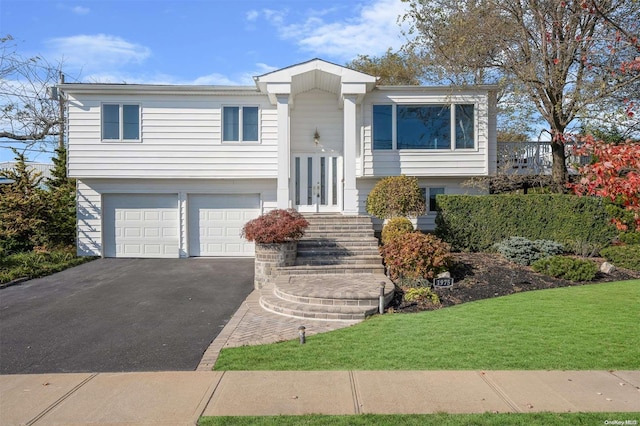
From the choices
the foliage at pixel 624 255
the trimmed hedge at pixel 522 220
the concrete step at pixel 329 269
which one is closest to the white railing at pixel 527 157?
the trimmed hedge at pixel 522 220

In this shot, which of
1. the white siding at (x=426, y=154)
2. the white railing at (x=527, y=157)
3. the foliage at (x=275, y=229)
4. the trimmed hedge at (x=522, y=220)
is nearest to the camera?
the foliage at (x=275, y=229)

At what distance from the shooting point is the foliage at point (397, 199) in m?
12.4

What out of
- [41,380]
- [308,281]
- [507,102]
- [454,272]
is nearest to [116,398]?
[41,380]

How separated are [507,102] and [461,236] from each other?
541 cm

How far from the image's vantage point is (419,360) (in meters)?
5.37

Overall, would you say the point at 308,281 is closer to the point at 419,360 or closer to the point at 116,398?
the point at 419,360

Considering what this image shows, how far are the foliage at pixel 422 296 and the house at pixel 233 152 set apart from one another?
5694mm

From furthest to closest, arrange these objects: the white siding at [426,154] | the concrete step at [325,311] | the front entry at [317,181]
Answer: the front entry at [317,181] → the white siding at [426,154] → the concrete step at [325,311]

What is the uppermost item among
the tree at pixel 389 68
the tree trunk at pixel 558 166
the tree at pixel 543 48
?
the tree at pixel 389 68

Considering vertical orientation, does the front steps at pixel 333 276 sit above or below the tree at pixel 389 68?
below

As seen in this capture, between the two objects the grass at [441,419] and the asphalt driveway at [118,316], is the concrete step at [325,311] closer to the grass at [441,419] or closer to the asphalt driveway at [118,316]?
the asphalt driveway at [118,316]

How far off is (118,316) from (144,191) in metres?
7.63

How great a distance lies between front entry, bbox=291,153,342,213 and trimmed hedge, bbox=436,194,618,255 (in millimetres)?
3697

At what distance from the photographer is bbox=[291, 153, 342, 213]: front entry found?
1459cm
